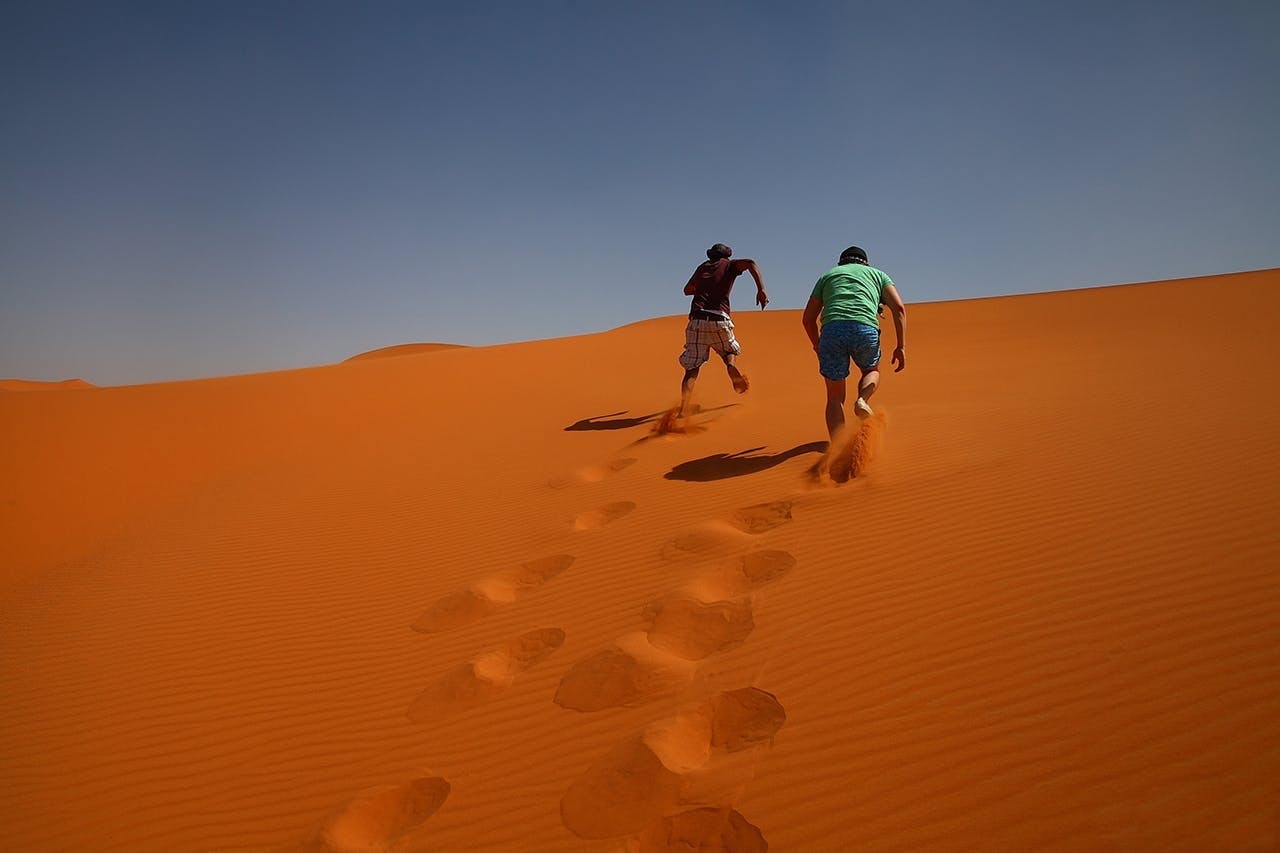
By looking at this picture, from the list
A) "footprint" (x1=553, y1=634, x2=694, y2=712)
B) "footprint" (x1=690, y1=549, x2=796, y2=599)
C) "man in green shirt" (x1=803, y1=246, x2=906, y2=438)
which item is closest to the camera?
"footprint" (x1=553, y1=634, x2=694, y2=712)

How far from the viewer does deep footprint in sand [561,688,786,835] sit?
2293 millimetres

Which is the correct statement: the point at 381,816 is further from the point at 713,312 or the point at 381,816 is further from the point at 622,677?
the point at 713,312

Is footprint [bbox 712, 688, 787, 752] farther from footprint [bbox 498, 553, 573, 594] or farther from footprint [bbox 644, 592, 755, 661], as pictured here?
footprint [bbox 498, 553, 573, 594]

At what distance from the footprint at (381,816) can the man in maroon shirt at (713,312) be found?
500cm

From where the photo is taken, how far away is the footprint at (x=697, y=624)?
3.19 metres

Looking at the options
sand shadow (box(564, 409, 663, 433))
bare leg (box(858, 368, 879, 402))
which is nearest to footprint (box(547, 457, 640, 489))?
sand shadow (box(564, 409, 663, 433))

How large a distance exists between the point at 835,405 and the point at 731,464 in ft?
3.99

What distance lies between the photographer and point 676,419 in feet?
26.1

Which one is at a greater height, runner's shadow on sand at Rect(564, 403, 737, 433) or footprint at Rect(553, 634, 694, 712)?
runner's shadow on sand at Rect(564, 403, 737, 433)

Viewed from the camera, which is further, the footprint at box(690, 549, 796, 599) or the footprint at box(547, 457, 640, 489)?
the footprint at box(547, 457, 640, 489)

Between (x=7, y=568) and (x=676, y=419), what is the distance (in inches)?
284

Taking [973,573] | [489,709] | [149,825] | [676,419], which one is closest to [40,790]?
[149,825]

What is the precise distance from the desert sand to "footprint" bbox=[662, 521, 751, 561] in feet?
0.10

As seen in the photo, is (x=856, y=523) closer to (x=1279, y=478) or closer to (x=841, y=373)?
(x=841, y=373)
